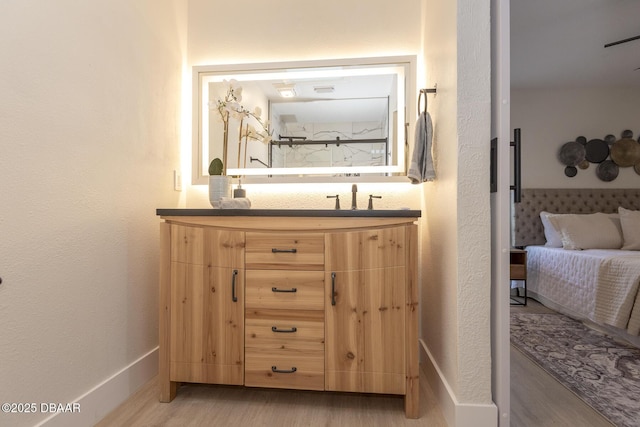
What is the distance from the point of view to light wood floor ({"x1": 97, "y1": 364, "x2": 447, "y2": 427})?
1363 millimetres

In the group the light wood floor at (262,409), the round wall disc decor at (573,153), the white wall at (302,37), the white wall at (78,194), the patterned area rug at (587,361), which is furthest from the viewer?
the round wall disc decor at (573,153)

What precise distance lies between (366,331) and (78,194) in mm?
1387

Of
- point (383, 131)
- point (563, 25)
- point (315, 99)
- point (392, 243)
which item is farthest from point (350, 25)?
A: point (563, 25)

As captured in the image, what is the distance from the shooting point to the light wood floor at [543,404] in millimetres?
1374

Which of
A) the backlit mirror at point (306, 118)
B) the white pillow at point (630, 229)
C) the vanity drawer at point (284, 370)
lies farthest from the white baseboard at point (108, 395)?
the white pillow at point (630, 229)

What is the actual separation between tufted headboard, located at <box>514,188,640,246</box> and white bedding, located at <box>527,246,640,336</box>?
1.32 feet

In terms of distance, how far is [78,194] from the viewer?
1301 mm

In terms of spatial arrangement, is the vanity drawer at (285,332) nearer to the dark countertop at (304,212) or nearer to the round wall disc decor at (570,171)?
the dark countertop at (304,212)

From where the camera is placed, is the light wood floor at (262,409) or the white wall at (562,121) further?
the white wall at (562,121)

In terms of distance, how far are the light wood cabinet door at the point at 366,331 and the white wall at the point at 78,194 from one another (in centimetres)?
105

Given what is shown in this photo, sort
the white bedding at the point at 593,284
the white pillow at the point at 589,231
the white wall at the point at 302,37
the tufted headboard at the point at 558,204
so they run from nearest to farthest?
1. the white wall at the point at 302,37
2. the white bedding at the point at 593,284
3. the white pillow at the point at 589,231
4. the tufted headboard at the point at 558,204

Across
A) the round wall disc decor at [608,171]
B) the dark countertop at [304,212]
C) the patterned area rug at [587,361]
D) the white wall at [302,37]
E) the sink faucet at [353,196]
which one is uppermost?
the white wall at [302,37]

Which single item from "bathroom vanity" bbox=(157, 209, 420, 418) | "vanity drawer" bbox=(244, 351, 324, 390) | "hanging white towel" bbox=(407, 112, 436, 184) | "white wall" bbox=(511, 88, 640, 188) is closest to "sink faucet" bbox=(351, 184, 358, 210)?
"hanging white towel" bbox=(407, 112, 436, 184)

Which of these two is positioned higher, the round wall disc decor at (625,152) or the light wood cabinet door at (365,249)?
the round wall disc decor at (625,152)
